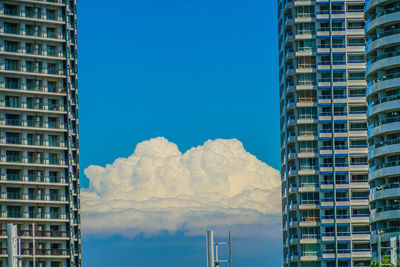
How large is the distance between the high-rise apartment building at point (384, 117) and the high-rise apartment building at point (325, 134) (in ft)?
96.8

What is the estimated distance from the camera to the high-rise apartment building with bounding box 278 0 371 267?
15512cm

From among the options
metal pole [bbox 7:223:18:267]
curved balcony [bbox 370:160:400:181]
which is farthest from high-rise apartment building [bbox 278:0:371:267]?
metal pole [bbox 7:223:18:267]

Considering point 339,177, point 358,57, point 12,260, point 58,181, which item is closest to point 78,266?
point 58,181

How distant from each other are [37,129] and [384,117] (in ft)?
168

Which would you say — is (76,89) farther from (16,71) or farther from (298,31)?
(298,31)

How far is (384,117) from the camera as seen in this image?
409ft

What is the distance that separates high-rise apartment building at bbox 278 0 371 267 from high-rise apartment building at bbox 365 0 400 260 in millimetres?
29490

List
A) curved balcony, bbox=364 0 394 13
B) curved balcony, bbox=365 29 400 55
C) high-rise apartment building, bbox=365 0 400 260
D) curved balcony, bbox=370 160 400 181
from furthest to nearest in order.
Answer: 1. curved balcony, bbox=364 0 394 13
2. curved balcony, bbox=365 29 400 55
3. high-rise apartment building, bbox=365 0 400 260
4. curved balcony, bbox=370 160 400 181

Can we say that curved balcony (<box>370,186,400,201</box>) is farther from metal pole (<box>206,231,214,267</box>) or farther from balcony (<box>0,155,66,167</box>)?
metal pole (<box>206,231,214,267</box>)

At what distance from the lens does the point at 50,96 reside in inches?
5773

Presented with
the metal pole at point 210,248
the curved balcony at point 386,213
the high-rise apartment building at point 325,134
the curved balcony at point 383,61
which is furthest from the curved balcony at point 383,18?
the metal pole at point 210,248

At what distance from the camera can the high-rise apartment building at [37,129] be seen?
467 feet

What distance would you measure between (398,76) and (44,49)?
5414cm

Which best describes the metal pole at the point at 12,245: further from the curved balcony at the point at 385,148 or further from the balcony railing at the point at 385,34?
the balcony railing at the point at 385,34
